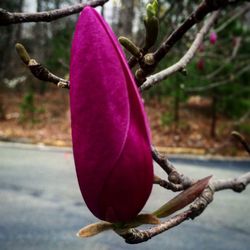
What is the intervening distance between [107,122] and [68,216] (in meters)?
5.68

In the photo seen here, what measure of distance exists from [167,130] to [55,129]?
2.95 meters

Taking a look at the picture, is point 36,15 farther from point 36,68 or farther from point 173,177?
point 173,177

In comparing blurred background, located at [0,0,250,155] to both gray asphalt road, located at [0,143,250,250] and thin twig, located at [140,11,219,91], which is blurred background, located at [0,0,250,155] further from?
thin twig, located at [140,11,219,91]

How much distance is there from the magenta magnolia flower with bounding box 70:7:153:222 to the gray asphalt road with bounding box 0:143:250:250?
409cm

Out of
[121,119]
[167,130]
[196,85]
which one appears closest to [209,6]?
[121,119]

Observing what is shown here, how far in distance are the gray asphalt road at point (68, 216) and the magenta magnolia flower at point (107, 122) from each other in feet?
13.4

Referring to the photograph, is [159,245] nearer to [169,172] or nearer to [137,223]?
[169,172]

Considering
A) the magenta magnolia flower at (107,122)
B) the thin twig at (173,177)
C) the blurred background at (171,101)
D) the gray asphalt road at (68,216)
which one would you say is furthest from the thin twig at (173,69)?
the blurred background at (171,101)

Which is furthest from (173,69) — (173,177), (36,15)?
(36,15)

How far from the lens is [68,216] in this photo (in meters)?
6.21

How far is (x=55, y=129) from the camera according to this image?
44.3 feet

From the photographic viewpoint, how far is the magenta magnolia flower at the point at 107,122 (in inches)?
26.1

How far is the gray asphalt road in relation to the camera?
206 inches

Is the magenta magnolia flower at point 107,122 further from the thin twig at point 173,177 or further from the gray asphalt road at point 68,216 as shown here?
the gray asphalt road at point 68,216
